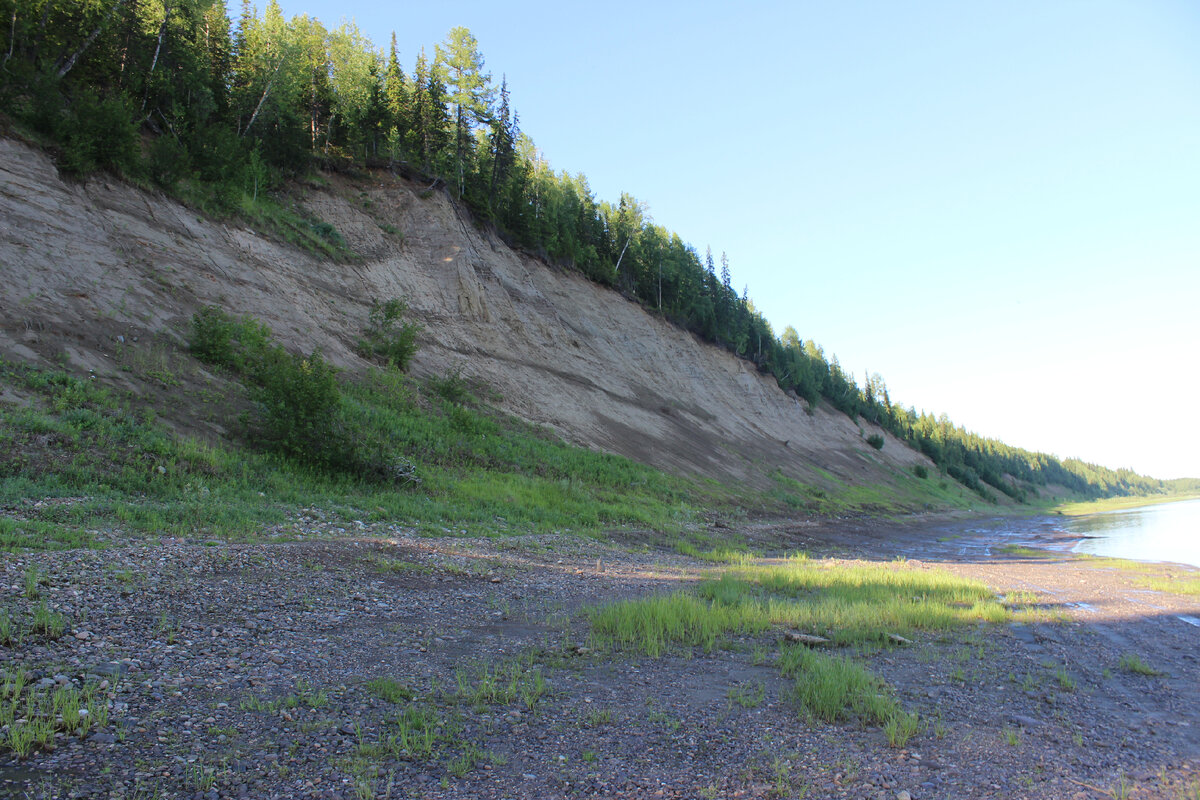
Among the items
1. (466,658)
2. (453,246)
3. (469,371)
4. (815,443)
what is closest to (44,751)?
(466,658)

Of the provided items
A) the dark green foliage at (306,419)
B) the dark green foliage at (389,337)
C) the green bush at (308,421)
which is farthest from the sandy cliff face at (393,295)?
the dark green foliage at (306,419)

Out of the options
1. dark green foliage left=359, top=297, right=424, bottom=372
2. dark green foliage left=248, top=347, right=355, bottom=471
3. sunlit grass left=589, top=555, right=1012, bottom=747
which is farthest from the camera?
dark green foliage left=359, top=297, right=424, bottom=372

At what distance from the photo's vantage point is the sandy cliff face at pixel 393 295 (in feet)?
54.3

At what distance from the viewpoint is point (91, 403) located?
1348 cm

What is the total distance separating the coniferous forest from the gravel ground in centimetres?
2062

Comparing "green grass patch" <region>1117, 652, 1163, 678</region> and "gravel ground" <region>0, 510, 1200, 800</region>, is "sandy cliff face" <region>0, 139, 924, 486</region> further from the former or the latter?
"green grass patch" <region>1117, 652, 1163, 678</region>

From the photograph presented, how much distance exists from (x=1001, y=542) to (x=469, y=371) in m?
31.2

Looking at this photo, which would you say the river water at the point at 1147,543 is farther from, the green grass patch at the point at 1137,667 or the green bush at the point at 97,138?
the green bush at the point at 97,138

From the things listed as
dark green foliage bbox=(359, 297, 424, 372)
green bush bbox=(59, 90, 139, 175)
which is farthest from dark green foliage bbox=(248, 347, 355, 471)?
green bush bbox=(59, 90, 139, 175)

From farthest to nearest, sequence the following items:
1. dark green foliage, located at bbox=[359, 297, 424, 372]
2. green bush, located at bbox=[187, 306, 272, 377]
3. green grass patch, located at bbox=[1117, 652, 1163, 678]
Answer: dark green foliage, located at bbox=[359, 297, 424, 372] → green bush, located at bbox=[187, 306, 272, 377] → green grass patch, located at bbox=[1117, 652, 1163, 678]

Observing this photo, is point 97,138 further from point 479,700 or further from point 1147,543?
point 1147,543

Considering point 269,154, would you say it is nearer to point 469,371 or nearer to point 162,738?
point 469,371

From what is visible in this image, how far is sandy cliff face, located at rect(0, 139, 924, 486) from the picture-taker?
652 inches

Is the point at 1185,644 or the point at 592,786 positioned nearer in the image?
the point at 592,786
